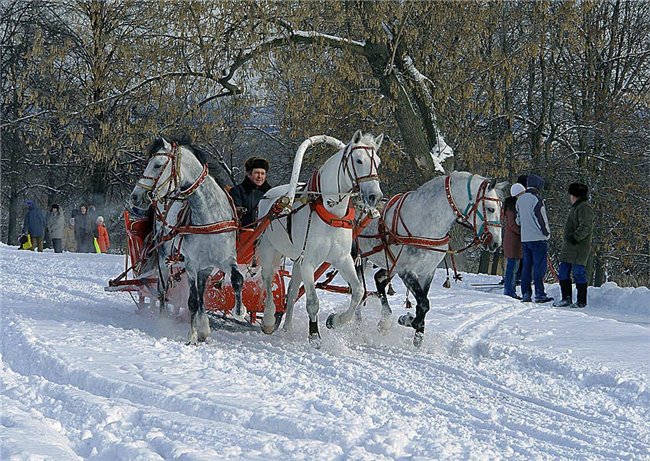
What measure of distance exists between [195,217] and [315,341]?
163 centimetres

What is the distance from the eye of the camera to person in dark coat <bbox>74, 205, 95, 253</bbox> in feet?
84.6

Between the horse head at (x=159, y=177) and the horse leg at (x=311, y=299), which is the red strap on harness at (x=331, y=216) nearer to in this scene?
the horse leg at (x=311, y=299)

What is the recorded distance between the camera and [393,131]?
762 inches

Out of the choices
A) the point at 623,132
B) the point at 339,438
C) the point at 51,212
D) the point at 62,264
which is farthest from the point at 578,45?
the point at 339,438

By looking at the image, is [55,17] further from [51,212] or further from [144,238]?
[144,238]

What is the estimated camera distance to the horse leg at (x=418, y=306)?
827 centimetres

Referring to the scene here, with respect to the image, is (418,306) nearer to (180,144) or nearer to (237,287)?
(237,287)

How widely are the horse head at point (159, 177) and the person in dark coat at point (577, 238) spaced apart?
7087mm

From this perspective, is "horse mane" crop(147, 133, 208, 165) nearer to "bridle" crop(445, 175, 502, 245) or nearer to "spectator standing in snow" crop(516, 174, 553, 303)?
"bridle" crop(445, 175, 502, 245)

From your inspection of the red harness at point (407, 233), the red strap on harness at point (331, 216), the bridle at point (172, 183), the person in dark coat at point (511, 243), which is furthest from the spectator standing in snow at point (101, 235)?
the red strap on harness at point (331, 216)

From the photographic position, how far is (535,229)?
13.2 m

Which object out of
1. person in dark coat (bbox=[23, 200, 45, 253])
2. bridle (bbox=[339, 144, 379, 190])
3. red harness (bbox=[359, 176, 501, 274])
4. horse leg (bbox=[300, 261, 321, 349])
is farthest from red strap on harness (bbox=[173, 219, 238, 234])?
person in dark coat (bbox=[23, 200, 45, 253])

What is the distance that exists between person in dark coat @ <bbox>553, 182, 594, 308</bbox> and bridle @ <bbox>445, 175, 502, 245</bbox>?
5.19 metres

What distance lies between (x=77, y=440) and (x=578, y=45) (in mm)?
17054
